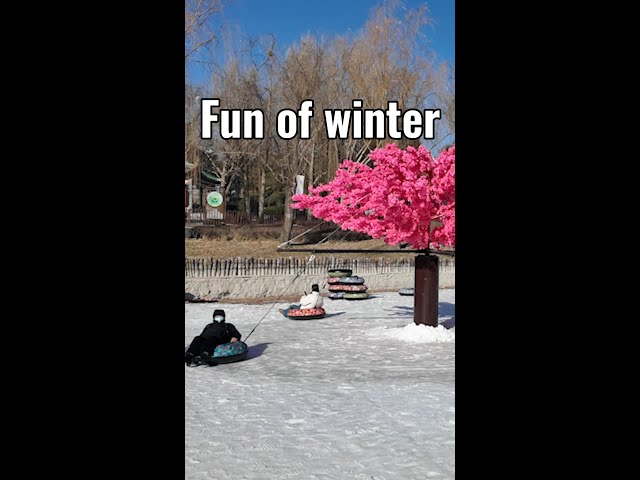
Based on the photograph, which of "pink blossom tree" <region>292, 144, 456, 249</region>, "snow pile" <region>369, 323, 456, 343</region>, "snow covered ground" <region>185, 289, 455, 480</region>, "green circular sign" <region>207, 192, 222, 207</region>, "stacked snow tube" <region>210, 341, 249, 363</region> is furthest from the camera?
"green circular sign" <region>207, 192, 222, 207</region>

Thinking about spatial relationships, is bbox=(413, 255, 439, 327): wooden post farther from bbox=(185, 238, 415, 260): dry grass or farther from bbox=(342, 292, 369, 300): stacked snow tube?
bbox=(185, 238, 415, 260): dry grass

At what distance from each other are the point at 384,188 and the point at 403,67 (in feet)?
47.8

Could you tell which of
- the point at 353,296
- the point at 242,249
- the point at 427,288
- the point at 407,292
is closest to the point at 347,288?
the point at 353,296

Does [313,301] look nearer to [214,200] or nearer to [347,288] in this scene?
[347,288]

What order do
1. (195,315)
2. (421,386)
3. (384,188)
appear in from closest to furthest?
1. (421,386)
2. (384,188)
3. (195,315)

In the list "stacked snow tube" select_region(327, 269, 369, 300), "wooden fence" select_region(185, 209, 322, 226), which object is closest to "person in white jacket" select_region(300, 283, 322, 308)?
"stacked snow tube" select_region(327, 269, 369, 300)

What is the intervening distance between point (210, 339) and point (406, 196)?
413 cm

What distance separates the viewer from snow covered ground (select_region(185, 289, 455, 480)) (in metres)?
4.51

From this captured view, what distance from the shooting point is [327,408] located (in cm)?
614

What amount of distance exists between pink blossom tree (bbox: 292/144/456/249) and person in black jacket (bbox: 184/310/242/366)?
2928 millimetres
